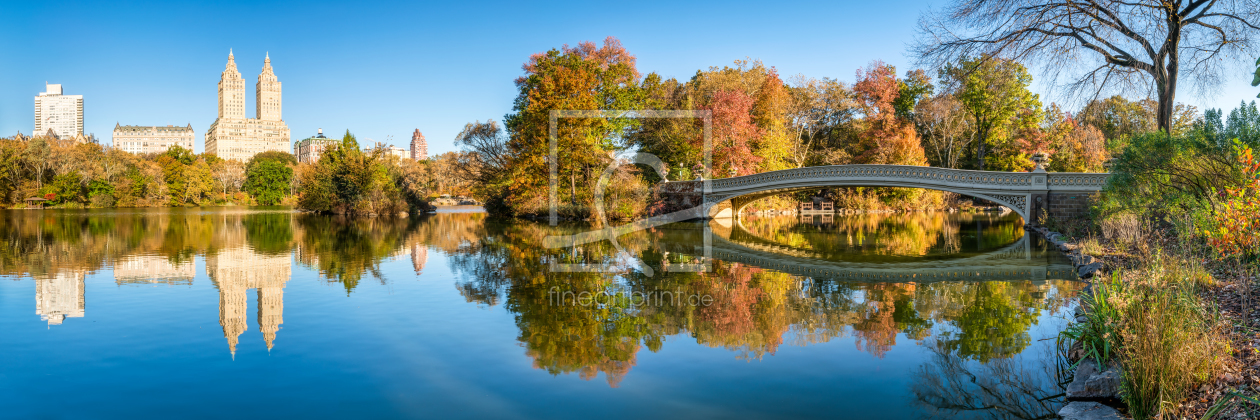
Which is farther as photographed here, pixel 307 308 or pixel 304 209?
pixel 304 209

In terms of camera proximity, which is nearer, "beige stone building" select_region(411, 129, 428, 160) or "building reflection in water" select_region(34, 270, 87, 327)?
"building reflection in water" select_region(34, 270, 87, 327)

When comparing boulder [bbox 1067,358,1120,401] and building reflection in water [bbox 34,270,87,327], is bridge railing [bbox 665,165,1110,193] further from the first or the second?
building reflection in water [bbox 34,270,87,327]

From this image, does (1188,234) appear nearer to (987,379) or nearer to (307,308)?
(987,379)

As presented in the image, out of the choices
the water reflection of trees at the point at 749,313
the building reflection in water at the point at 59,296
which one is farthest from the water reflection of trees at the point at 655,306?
the building reflection in water at the point at 59,296

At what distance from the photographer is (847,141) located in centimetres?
4184

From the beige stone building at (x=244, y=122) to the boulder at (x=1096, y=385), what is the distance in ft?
580

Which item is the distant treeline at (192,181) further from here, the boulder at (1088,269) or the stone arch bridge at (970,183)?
the boulder at (1088,269)

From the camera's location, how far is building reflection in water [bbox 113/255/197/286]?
10.8m

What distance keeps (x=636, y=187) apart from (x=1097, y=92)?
1733 centimetres

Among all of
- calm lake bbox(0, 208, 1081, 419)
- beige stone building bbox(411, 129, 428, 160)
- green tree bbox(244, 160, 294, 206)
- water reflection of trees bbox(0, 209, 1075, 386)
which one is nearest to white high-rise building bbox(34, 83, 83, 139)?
beige stone building bbox(411, 129, 428, 160)

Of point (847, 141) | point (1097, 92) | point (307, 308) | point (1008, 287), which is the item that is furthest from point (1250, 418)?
point (847, 141)

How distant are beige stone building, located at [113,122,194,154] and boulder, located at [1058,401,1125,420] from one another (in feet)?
620

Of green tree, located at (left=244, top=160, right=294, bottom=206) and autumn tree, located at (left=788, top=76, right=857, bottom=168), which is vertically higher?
autumn tree, located at (left=788, top=76, right=857, bottom=168)

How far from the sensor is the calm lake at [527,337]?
Result: 4941mm
